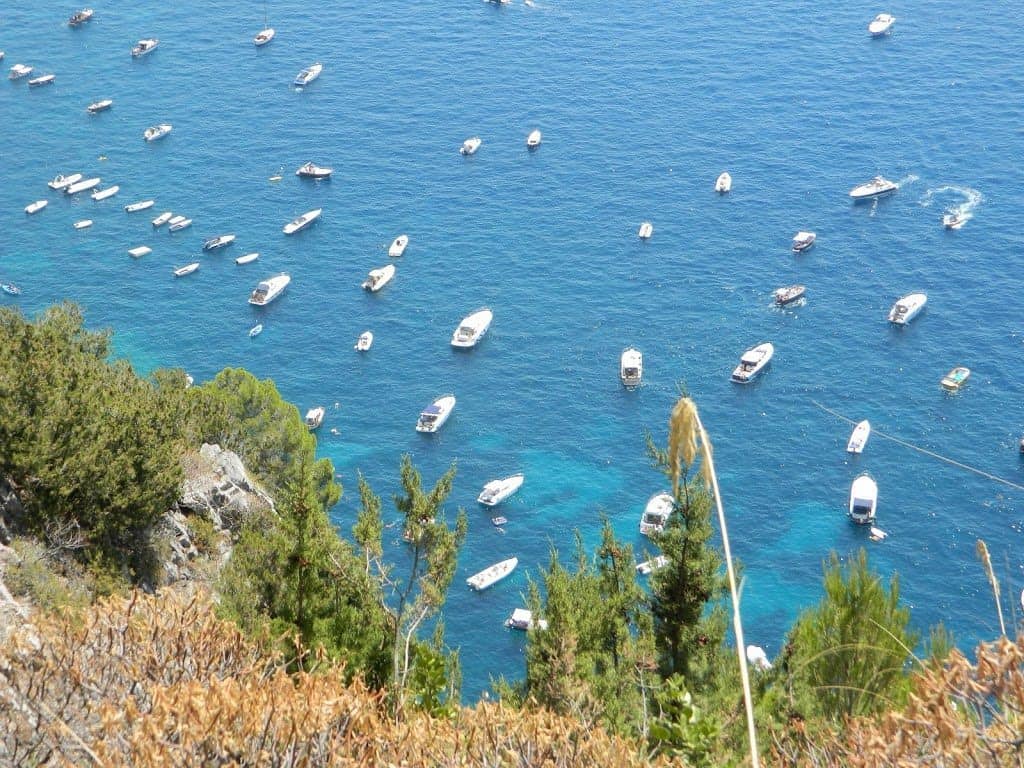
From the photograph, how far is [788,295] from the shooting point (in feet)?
433

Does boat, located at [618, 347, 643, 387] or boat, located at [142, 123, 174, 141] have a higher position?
boat, located at [142, 123, 174, 141]

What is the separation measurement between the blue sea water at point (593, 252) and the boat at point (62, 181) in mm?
2005

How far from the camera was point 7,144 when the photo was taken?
173 meters

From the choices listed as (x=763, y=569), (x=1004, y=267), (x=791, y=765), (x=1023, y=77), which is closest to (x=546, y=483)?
(x=763, y=569)

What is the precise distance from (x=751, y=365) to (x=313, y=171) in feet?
227

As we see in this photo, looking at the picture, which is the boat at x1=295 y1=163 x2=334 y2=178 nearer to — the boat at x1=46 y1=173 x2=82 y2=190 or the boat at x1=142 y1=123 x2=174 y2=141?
the boat at x1=142 y1=123 x2=174 y2=141

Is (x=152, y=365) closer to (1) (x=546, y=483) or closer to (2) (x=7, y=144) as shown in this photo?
Result: (1) (x=546, y=483)

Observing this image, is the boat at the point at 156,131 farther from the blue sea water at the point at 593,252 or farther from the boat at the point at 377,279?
the boat at the point at 377,279

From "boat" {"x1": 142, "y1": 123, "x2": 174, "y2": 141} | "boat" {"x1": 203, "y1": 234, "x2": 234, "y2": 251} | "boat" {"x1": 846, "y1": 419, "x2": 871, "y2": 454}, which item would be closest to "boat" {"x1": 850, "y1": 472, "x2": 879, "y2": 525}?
"boat" {"x1": 846, "y1": 419, "x2": 871, "y2": 454}

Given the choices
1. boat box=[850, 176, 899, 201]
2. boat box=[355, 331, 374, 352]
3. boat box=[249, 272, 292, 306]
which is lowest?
boat box=[355, 331, 374, 352]

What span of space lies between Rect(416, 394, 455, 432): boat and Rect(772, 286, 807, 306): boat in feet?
128

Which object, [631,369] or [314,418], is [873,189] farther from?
[314,418]

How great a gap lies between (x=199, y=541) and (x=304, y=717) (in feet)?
132

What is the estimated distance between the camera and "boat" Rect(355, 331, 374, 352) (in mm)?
130750
